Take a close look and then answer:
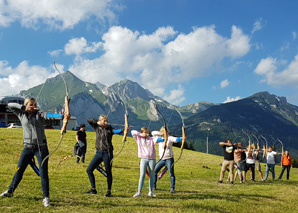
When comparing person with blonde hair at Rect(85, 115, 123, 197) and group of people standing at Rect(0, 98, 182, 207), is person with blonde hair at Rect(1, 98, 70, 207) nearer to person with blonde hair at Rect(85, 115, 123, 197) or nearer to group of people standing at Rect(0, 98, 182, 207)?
group of people standing at Rect(0, 98, 182, 207)

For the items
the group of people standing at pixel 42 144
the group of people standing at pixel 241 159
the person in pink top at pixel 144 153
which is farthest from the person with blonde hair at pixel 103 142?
the group of people standing at pixel 241 159

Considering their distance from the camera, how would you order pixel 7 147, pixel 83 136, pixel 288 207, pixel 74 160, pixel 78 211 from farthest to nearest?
pixel 7 147 → pixel 74 160 → pixel 83 136 → pixel 288 207 → pixel 78 211

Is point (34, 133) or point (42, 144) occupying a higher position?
point (34, 133)

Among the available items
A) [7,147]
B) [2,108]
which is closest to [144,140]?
[7,147]

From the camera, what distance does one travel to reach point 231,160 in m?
16.5

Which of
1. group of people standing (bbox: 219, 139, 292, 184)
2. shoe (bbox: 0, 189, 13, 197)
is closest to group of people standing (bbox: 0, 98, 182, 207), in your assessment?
shoe (bbox: 0, 189, 13, 197)

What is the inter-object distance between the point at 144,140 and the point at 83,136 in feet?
41.0

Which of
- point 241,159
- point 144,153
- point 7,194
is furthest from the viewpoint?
point 241,159

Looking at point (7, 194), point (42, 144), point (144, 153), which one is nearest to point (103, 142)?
point (144, 153)

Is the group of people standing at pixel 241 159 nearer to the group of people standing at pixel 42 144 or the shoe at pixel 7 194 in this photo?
the group of people standing at pixel 42 144

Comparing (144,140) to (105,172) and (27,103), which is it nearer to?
(105,172)

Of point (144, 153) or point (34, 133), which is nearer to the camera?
point (34, 133)

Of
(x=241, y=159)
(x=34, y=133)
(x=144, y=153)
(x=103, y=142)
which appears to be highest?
(x=34, y=133)

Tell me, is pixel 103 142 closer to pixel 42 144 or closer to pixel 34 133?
pixel 42 144
